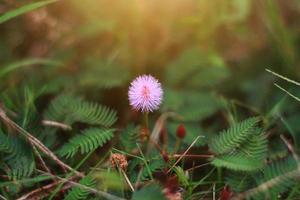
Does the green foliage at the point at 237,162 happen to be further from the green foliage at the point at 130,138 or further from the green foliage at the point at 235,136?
the green foliage at the point at 130,138

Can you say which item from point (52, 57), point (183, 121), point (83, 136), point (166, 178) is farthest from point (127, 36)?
point (166, 178)

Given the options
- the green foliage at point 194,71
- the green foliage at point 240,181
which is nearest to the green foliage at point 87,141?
the green foliage at point 240,181

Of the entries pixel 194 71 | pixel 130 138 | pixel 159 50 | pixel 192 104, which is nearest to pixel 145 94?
pixel 130 138

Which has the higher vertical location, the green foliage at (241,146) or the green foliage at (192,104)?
the green foliage at (192,104)

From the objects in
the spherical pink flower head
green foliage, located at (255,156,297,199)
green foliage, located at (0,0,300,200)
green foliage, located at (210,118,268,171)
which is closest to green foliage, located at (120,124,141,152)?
green foliage, located at (0,0,300,200)

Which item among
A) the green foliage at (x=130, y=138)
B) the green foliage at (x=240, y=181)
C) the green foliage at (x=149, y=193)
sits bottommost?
the green foliage at (x=240, y=181)

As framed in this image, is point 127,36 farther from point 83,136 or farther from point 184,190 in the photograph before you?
point 184,190
